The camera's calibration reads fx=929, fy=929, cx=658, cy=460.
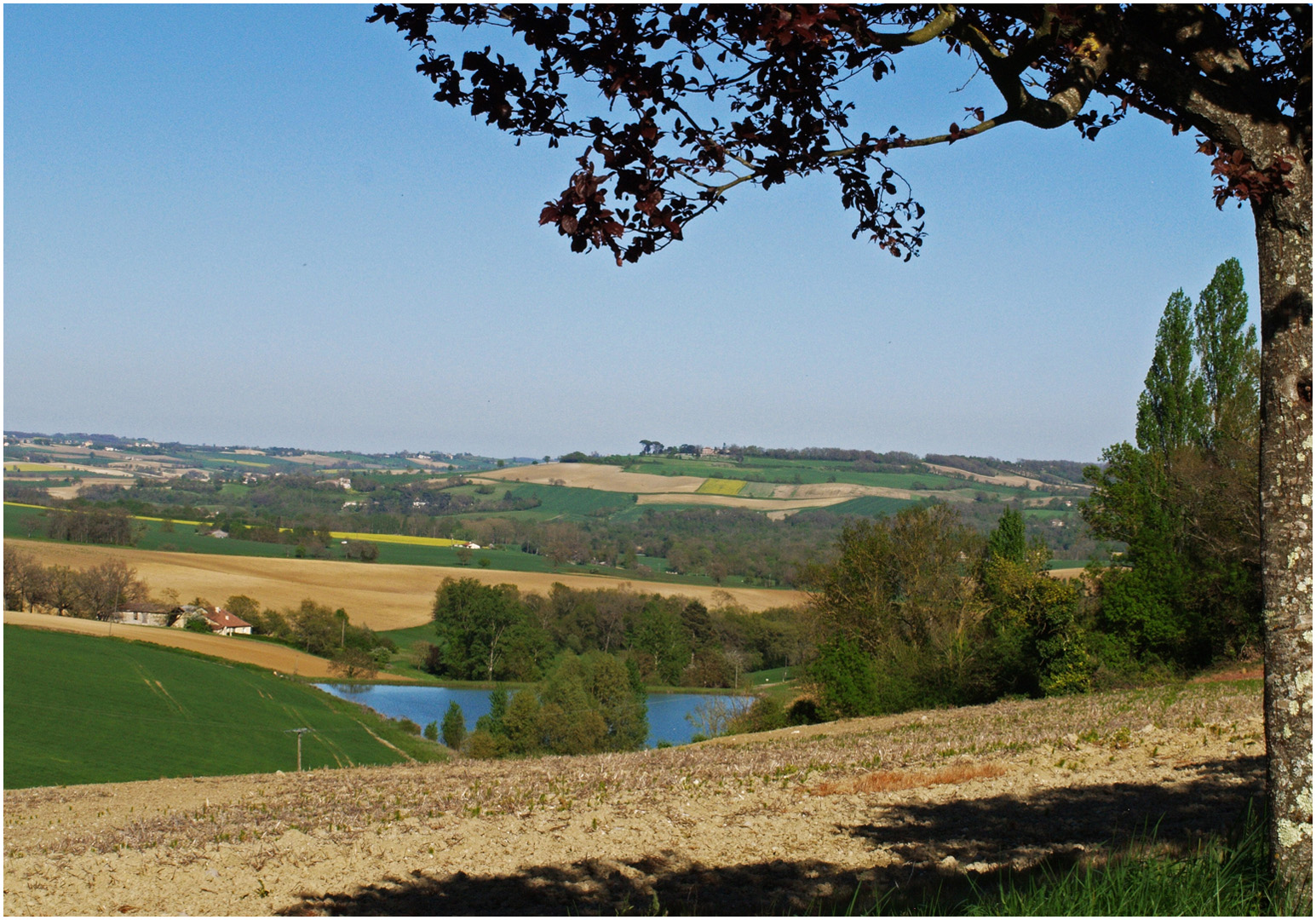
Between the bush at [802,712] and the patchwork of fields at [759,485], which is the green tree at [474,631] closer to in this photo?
the bush at [802,712]

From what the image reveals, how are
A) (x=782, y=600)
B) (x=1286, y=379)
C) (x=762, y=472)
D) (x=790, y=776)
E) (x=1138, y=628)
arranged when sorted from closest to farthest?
(x=1286, y=379) → (x=790, y=776) → (x=1138, y=628) → (x=782, y=600) → (x=762, y=472)

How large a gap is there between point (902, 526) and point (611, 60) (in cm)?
4088

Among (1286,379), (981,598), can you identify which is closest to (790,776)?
(1286,379)

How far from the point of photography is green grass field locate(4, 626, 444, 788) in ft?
128

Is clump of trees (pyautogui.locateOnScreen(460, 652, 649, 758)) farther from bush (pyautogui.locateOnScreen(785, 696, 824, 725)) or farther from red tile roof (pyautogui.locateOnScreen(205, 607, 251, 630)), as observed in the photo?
red tile roof (pyautogui.locateOnScreen(205, 607, 251, 630))

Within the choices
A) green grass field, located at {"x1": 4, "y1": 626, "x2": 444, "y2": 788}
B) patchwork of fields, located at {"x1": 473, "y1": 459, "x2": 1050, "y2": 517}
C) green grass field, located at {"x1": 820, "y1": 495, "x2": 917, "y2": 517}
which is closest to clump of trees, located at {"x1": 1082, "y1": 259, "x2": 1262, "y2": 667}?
green grass field, located at {"x1": 4, "y1": 626, "x2": 444, "y2": 788}

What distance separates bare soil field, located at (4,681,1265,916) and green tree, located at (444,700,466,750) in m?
45.2

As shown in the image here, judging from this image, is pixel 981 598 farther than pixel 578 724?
No

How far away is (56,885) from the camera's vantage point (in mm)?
8086

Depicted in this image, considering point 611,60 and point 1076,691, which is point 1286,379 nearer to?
point 611,60

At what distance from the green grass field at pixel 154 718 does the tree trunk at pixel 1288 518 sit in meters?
32.8

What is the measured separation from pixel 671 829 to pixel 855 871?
2.36 metres

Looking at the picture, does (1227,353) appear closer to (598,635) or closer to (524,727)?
(524,727)

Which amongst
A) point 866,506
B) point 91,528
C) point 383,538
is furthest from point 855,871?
point 383,538
